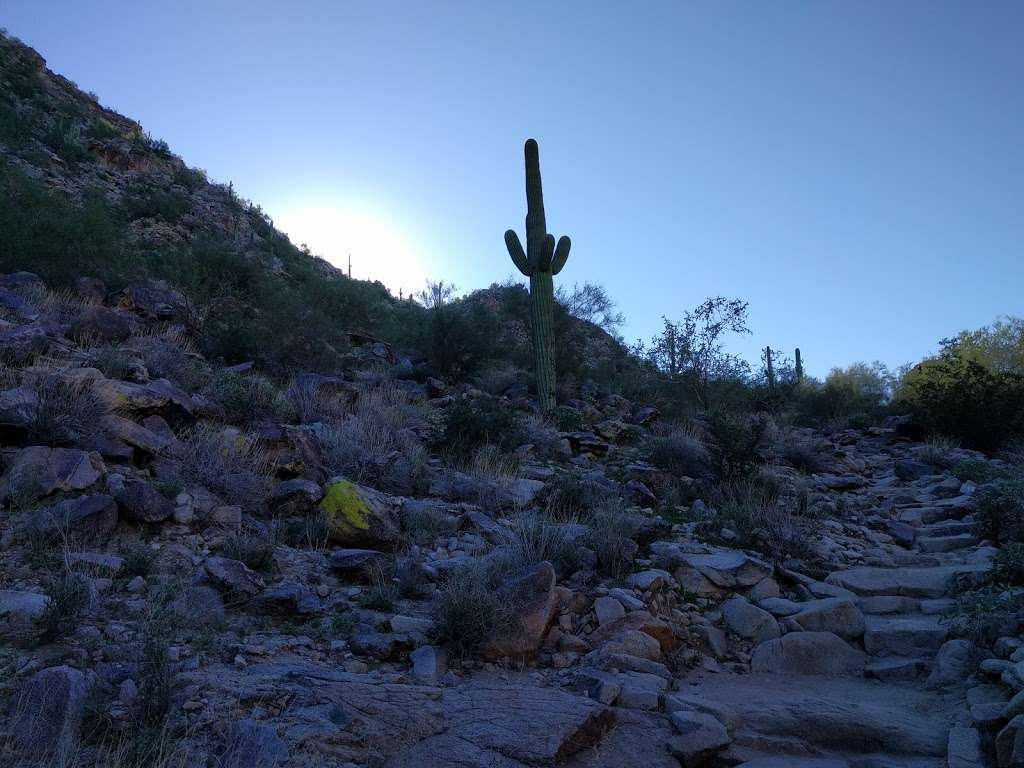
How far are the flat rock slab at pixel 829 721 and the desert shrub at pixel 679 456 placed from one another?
19.0 feet

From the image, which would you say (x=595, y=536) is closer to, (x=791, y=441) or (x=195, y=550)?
(x=195, y=550)

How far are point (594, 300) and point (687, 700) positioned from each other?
86.2 ft

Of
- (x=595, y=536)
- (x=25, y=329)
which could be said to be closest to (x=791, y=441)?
(x=595, y=536)

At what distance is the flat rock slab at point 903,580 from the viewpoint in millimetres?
6320

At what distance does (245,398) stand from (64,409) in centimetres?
237

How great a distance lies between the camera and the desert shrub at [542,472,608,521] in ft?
25.8

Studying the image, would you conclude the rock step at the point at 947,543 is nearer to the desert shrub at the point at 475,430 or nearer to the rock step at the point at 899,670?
the rock step at the point at 899,670

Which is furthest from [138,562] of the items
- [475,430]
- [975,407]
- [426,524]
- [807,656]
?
[975,407]

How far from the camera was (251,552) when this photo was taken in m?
5.45

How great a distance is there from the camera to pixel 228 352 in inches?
485

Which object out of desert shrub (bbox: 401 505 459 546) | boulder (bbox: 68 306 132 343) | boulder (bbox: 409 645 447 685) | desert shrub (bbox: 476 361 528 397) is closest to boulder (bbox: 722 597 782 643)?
boulder (bbox: 409 645 447 685)

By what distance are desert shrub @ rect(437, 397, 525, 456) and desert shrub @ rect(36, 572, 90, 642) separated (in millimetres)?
5959

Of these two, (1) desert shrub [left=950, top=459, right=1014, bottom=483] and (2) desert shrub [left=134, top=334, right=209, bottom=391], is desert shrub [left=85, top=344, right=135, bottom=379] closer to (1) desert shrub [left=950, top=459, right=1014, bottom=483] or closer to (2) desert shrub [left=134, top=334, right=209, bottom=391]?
(2) desert shrub [left=134, top=334, right=209, bottom=391]

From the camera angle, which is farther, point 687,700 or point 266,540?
point 266,540
